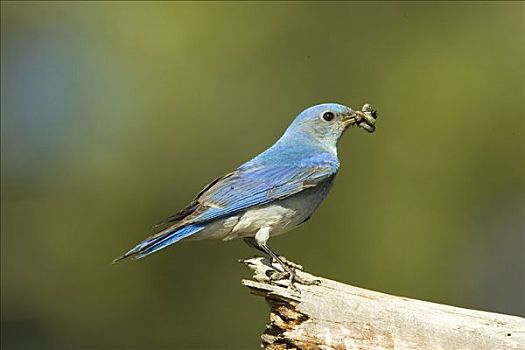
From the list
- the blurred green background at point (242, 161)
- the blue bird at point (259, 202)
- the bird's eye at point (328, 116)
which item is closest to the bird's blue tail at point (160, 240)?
the blue bird at point (259, 202)

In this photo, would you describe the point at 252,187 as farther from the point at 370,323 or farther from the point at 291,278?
the point at 370,323

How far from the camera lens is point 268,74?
1222 cm

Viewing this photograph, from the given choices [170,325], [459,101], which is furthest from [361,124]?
[459,101]

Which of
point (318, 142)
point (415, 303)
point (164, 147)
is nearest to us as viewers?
point (415, 303)

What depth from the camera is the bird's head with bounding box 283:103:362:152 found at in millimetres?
6953

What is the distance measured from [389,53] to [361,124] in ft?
19.6

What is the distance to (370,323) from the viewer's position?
5.37 meters

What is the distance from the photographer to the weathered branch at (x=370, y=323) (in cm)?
527

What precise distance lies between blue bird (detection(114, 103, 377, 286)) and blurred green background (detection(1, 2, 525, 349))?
4.19 meters

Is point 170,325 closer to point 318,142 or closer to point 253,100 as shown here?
point 253,100

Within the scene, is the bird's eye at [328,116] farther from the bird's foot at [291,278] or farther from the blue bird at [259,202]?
the bird's foot at [291,278]

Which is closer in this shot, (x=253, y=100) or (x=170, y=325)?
(x=170, y=325)

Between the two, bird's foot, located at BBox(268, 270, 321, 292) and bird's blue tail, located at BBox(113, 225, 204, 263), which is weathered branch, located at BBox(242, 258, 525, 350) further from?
bird's blue tail, located at BBox(113, 225, 204, 263)

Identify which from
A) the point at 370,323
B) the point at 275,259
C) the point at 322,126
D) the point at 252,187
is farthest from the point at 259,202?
the point at 370,323
